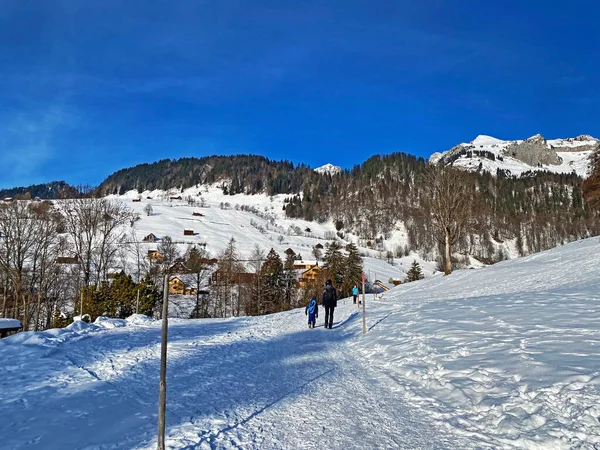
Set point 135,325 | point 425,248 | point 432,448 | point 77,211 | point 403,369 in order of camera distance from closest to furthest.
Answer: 1. point 432,448
2. point 403,369
3. point 135,325
4. point 77,211
5. point 425,248

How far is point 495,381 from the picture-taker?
7.00m

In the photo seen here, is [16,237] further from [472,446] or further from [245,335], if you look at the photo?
[472,446]

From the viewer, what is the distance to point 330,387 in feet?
25.3

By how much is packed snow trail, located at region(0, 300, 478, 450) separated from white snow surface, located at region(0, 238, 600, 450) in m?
0.03

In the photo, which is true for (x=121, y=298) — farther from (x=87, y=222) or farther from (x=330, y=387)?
(x=330, y=387)

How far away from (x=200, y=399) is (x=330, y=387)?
2519 mm

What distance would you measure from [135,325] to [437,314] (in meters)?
11.8

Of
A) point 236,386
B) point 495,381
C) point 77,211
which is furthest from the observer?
point 77,211

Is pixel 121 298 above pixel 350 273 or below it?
below

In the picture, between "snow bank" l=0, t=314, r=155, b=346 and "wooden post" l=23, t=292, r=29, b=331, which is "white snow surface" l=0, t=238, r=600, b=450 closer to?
"snow bank" l=0, t=314, r=155, b=346

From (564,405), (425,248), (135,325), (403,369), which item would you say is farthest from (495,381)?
(425,248)

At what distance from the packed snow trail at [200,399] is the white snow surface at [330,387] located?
3 centimetres

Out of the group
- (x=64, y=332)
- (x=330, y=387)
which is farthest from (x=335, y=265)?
(x=330, y=387)

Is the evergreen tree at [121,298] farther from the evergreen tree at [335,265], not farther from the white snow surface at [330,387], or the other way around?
the white snow surface at [330,387]
